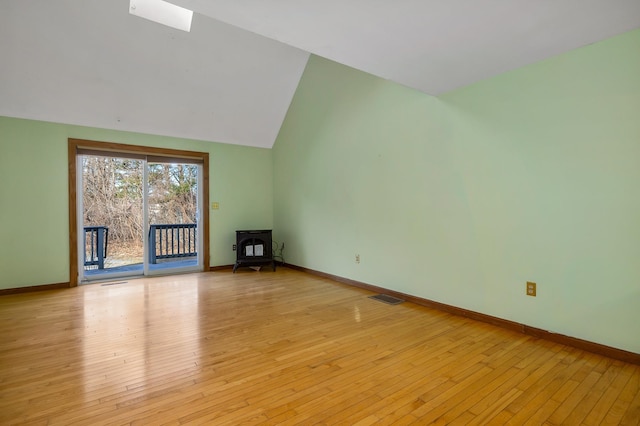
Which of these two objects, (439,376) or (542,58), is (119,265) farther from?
(542,58)

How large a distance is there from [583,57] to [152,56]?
14.6 ft

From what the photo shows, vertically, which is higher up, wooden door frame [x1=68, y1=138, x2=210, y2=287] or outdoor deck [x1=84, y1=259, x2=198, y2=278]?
wooden door frame [x1=68, y1=138, x2=210, y2=287]

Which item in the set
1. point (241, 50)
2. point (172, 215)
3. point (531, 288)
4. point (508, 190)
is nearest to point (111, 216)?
point (172, 215)

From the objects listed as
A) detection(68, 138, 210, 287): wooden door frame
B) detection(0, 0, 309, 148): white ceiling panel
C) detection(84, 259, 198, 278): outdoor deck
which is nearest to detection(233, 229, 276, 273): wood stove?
detection(84, 259, 198, 278): outdoor deck

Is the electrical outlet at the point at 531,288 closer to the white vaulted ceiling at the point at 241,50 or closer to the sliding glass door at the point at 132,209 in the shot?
the white vaulted ceiling at the point at 241,50

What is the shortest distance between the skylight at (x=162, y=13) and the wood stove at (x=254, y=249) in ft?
10.3

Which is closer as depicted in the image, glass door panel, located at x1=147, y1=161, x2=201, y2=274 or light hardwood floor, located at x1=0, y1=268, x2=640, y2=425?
light hardwood floor, located at x1=0, y1=268, x2=640, y2=425

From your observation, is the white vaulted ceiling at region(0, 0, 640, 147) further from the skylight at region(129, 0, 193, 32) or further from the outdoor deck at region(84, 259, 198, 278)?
the outdoor deck at region(84, 259, 198, 278)

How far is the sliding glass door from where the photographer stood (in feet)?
16.7

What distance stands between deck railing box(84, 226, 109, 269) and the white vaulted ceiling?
2.07 metres

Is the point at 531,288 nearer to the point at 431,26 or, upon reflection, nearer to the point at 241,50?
the point at 431,26

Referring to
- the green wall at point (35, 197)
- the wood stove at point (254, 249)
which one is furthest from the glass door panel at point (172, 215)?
the wood stove at point (254, 249)

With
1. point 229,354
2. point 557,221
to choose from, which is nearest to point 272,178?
point 229,354

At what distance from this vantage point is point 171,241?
644 cm
